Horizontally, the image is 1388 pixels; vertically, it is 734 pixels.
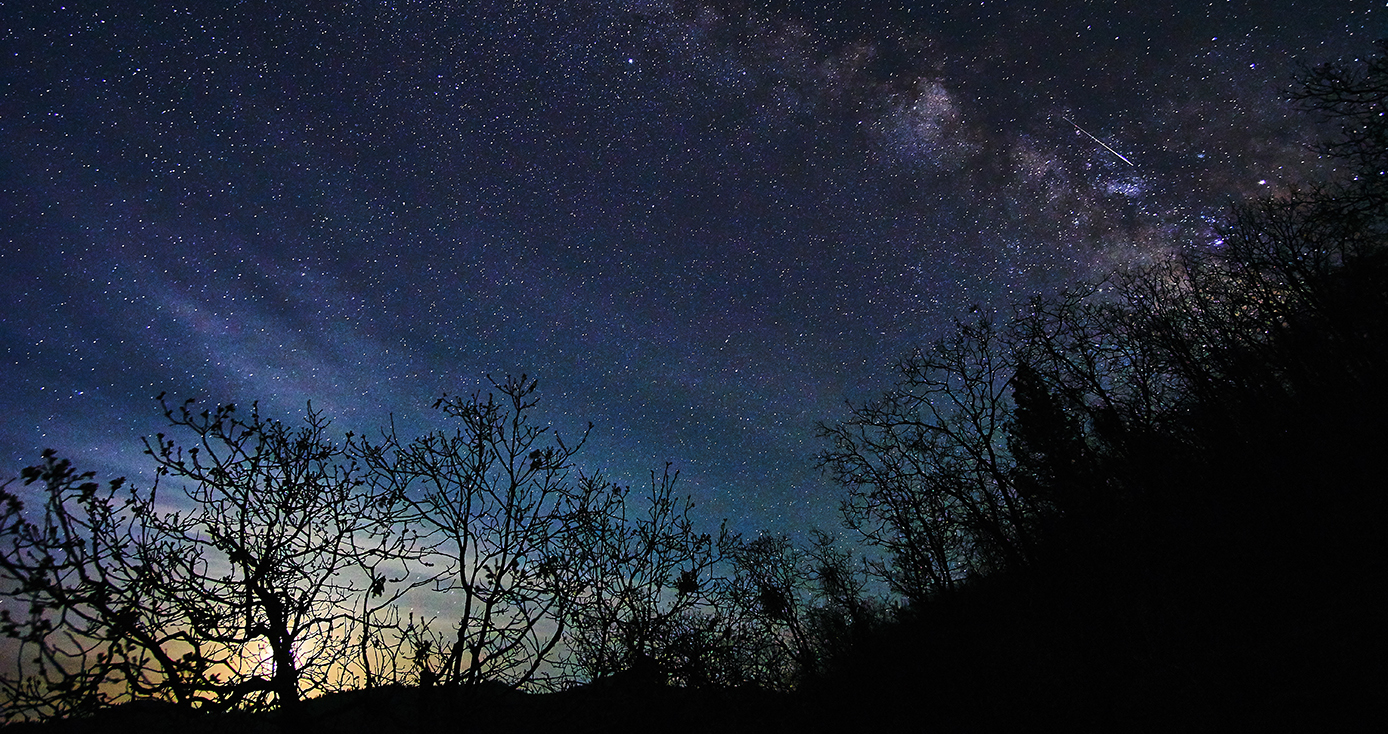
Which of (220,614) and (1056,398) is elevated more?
(1056,398)

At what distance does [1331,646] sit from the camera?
24.8 ft

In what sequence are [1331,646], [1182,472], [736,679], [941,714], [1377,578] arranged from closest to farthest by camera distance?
[1331,646]
[1377,578]
[736,679]
[941,714]
[1182,472]

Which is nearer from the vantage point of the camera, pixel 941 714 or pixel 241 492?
pixel 241 492

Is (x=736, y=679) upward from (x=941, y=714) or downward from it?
upward

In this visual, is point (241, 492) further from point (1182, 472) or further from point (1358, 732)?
point (1182, 472)

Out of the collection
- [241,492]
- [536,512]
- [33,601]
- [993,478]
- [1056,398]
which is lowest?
[33,601]

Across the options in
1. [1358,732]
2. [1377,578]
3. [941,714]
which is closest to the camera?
[1358,732]

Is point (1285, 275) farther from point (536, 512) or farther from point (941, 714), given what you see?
point (536, 512)

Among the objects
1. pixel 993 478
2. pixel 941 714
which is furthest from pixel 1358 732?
pixel 993 478

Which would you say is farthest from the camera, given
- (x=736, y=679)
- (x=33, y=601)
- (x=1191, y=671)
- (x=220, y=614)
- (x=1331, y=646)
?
(x=736, y=679)

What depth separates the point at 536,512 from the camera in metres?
8.62

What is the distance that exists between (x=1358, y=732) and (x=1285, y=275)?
18932 millimetres

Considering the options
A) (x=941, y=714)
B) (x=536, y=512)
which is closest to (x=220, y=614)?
(x=536, y=512)

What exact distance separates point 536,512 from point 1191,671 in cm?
1205
